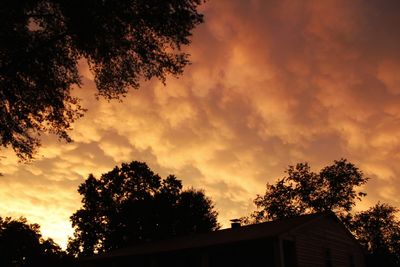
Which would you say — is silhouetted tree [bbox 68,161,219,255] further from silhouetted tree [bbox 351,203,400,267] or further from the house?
the house

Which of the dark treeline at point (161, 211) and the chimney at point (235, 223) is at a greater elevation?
the dark treeline at point (161, 211)

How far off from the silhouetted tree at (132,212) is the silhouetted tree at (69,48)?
4095cm

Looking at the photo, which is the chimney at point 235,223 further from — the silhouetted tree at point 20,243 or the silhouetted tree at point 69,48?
the silhouetted tree at point 20,243

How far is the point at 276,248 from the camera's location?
17250mm

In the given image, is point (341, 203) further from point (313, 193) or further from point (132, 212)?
point (132, 212)

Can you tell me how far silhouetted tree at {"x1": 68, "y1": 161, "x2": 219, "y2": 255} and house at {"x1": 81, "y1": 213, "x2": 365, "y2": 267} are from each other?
29611 mm

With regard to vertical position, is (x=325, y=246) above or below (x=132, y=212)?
below

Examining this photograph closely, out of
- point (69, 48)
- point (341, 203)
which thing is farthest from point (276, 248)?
point (341, 203)

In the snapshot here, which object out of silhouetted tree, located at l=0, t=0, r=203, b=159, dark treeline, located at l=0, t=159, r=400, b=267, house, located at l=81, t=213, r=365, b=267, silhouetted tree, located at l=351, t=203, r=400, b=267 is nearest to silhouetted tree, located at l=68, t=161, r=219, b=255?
dark treeline, located at l=0, t=159, r=400, b=267

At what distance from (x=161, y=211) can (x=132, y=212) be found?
443 centimetres

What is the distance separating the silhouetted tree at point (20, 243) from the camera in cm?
4662

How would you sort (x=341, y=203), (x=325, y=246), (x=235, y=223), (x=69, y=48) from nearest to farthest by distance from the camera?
(x=69, y=48) → (x=325, y=246) → (x=235, y=223) → (x=341, y=203)

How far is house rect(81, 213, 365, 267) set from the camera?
18.4 metres

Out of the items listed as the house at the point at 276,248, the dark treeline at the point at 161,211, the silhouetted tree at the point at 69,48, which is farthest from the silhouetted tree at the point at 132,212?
the silhouetted tree at the point at 69,48
